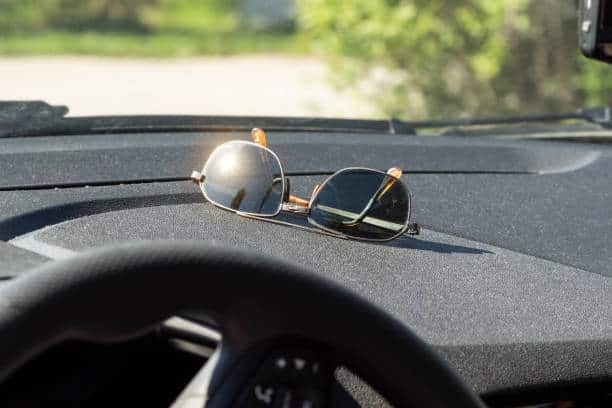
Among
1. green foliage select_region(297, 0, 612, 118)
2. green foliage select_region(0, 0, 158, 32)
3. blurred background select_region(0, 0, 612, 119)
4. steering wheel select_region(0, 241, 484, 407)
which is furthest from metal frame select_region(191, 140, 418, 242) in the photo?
green foliage select_region(297, 0, 612, 118)

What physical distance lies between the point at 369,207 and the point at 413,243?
0.14m

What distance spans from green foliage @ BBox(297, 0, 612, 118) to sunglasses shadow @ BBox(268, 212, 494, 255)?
5090 millimetres

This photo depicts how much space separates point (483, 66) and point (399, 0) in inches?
29.7

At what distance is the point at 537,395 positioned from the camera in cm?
184

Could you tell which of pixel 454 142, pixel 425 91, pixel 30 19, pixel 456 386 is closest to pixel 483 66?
pixel 425 91

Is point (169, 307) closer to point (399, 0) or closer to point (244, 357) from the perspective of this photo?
point (244, 357)

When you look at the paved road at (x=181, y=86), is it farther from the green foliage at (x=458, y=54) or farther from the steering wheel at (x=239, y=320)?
the steering wheel at (x=239, y=320)

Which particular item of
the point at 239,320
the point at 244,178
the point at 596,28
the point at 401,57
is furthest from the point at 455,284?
the point at 401,57

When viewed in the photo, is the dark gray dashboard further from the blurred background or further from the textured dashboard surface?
the blurred background

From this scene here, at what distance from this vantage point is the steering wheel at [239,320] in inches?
42.4

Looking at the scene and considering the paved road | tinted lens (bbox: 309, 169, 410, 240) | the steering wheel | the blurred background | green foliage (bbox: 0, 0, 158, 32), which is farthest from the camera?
the blurred background

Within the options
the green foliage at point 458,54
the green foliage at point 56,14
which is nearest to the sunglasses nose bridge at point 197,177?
the green foliage at point 56,14

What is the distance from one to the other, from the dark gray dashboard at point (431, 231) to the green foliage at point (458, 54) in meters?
4.57

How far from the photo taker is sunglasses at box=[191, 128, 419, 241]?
210 centimetres
